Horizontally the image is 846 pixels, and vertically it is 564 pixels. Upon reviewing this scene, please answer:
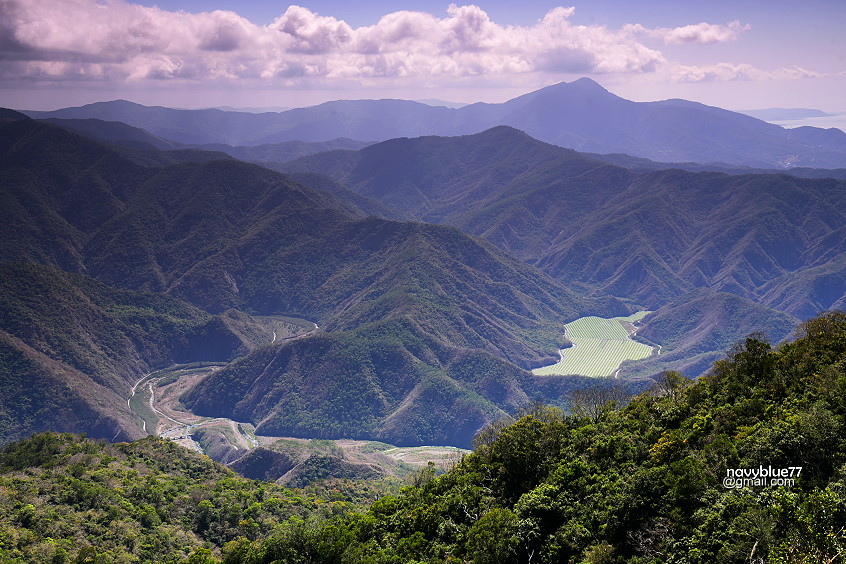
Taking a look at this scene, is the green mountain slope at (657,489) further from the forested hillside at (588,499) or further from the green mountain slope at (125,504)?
the green mountain slope at (125,504)

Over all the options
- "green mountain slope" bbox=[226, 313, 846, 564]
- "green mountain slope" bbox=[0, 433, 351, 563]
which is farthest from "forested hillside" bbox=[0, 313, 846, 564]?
"green mountain slope" bbox=[0, 433, 351, 563]

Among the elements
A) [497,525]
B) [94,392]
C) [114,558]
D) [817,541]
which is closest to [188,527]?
[114,558]

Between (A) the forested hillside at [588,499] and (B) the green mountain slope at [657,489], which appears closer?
(B) the green mountain slope at [657,489]

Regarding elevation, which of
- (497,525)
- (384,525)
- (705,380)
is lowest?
(384,525)

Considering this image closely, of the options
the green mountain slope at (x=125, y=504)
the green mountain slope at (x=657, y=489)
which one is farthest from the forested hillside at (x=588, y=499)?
the green mountain slope at (x=125, y=504)

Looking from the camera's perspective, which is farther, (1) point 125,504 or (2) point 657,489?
(1) point 125,504

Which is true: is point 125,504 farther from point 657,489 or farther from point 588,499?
point 657,489

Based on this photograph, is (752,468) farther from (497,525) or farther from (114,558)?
(114,558)

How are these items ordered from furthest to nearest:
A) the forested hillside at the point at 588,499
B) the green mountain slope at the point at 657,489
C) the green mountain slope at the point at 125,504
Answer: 1. the green mountain slope at the point at 125,504
2. the forested hillside at the point at 588,499
3. the green mountain slope at the point at 657,489

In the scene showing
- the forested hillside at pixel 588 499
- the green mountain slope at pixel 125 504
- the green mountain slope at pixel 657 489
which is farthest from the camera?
the green mountain slope at pixel 125 504

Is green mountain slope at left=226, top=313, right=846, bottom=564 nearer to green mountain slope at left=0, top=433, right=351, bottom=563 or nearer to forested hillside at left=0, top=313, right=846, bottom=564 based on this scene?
forested hillside at left=0, top=313, right=846, bottom=564

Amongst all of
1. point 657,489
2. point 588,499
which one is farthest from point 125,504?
point 657,489
